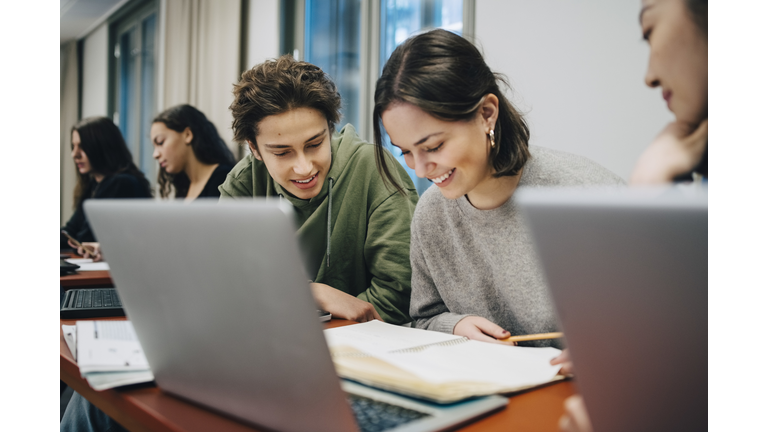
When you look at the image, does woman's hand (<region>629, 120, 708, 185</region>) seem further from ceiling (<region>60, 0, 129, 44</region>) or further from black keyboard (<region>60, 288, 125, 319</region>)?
ceiling (<region>60, 0, 129, 44</region>)

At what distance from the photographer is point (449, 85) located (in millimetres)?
939

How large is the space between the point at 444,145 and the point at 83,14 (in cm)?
557

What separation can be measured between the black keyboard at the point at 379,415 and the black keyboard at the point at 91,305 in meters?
0.70

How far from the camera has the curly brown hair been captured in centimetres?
125

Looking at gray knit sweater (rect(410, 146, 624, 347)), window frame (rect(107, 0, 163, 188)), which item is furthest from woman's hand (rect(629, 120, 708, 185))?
window frame (rect(107, 0, 163, 188))

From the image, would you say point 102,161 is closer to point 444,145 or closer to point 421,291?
point 421,291

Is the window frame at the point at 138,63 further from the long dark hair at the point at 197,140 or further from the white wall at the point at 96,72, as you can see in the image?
the long dark hair at the point at 197,140

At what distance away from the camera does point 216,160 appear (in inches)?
94.2

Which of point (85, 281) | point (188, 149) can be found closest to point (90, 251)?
point (188, 149)

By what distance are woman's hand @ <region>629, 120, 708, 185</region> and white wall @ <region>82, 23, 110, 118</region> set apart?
5865 millimetres
